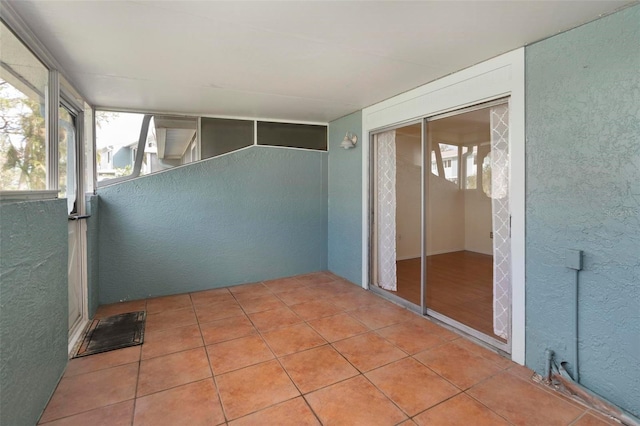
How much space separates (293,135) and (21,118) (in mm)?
3138

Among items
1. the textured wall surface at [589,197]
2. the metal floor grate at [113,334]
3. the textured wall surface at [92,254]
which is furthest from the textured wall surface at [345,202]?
the textured wall surface at [92,254]

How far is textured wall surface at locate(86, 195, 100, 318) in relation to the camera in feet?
10.3

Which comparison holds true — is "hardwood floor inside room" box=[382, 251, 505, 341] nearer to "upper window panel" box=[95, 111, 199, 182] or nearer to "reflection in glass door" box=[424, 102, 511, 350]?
"reflection in glass door" box=[424, 102, 511, 350]

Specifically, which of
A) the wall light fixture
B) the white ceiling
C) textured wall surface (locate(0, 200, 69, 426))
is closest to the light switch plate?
the white ceiling

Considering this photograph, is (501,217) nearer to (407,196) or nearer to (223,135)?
(407,196)

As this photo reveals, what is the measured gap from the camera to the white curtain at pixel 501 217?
2.41 m

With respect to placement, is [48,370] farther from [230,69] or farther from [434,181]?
[434,181]

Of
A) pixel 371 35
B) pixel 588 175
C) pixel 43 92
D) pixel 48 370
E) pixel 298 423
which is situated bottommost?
pixel 298 423

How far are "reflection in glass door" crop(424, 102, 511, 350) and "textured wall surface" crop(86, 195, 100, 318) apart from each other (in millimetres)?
3475

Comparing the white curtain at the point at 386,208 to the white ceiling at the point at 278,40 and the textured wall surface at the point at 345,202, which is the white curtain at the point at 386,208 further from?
the white ceiling at the point at 278,40

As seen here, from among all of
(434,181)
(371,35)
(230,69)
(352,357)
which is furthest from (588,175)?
(434,181)

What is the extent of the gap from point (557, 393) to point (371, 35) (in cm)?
256

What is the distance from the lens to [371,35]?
1.98 m

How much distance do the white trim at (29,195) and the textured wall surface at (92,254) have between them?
111 cm
